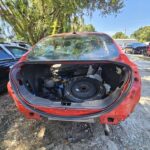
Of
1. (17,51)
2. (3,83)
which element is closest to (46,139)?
(3,83)

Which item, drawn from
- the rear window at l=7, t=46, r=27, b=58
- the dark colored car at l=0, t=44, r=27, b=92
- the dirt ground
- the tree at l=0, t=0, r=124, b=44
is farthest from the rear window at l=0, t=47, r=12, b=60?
the tree at l=0, t=0, r=124, b=44

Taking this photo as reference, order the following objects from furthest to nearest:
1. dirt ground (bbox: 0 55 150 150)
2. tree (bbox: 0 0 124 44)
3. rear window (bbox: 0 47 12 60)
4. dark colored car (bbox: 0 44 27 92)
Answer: tree (bbox: 0 0 124 44) → rear window (bbox: 0 47 12 60) → dark colored car (bbox: 0 44 27 92) → dirt ground (bbox: 0 55 150 150)

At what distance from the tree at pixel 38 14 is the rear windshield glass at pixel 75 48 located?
21.3 ft

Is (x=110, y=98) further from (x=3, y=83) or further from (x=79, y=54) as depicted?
(x=3, y=83)

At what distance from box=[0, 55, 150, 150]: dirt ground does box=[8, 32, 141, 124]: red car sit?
1.58 feet

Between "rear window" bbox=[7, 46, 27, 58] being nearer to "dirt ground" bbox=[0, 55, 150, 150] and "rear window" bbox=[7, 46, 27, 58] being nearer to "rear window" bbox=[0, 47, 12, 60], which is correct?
"rear window" bbox=[0, 47, 12, 60]

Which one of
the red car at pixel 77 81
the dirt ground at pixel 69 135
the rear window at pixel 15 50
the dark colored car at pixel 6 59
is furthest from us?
the rear window at pixel 15 50

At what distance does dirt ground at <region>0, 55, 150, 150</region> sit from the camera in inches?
129

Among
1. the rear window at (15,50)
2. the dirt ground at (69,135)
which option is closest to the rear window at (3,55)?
the rear window at (15,50)

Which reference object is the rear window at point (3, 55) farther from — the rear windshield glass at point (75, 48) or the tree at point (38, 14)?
the tree at point (38, 14)

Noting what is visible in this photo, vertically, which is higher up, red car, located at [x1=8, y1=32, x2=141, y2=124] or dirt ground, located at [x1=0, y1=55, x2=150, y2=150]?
red car, located at [x1=8, y1=32, x2=141, y2=124]

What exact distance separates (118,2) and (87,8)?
2510 mm

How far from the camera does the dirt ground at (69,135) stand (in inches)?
129

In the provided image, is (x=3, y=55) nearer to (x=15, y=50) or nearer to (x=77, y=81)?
(x=15, y=50)
